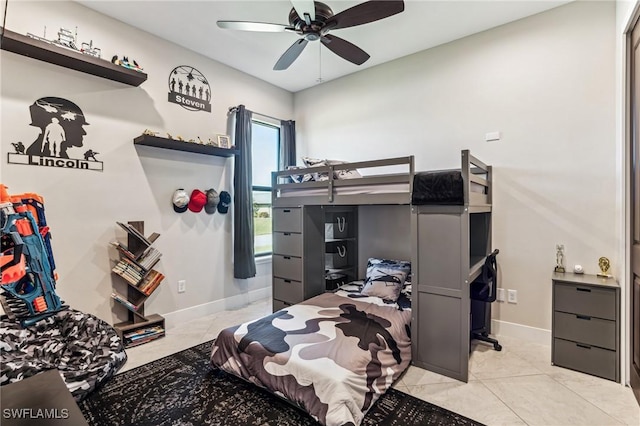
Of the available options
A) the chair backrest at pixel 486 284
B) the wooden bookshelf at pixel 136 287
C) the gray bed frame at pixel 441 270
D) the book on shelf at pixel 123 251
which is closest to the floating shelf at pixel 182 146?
the wooden bookshelf at pixel 136 287

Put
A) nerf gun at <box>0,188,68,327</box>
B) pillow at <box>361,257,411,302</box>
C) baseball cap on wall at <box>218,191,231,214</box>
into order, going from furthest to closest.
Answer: baseball cap on wall at <box>218,191,231,214</box> → pillow at <box>361,257,411,302</box> → nerf gun at <box>0,188,68,327</box>

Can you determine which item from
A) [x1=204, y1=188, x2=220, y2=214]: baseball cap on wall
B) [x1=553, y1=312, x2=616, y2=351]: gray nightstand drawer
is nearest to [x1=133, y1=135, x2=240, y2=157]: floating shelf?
[x1=204, y1=188, x2=220, y2=214]: baseball cap on wall

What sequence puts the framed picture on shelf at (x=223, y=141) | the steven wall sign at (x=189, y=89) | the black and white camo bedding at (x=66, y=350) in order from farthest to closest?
the framed picture on shelf at (x=223, y=141)
the steven wall sign at (x=189, y=89)
the black and white camo bedding at (x=66, y=350)

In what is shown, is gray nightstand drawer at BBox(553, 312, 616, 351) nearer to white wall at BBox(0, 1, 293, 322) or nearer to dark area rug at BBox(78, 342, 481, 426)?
dark area rug at BBox(78, 342, 481, 426)

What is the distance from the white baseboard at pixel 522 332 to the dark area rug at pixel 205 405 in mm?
1613

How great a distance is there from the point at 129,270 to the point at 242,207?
151 cm

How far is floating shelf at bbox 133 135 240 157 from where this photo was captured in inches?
126

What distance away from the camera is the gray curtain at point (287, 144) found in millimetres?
4859

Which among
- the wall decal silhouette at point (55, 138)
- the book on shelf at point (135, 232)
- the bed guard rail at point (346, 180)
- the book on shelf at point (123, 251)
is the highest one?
the wall decal silhouette at point (55, 138)

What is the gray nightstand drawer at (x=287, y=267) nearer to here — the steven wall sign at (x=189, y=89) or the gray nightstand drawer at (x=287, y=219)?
the gray nightstand drawer at (x=287, y=219)

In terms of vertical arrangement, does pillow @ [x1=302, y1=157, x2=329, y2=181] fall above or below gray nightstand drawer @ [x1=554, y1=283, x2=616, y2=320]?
above

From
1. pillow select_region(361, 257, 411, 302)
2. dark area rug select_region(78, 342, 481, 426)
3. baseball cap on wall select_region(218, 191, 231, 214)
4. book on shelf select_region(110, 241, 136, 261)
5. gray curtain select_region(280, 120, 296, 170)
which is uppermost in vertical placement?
gray curtain select_region(280, 120, 296, 170)

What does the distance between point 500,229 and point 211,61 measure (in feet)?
12.9

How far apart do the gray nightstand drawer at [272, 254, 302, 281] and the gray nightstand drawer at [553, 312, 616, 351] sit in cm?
239
